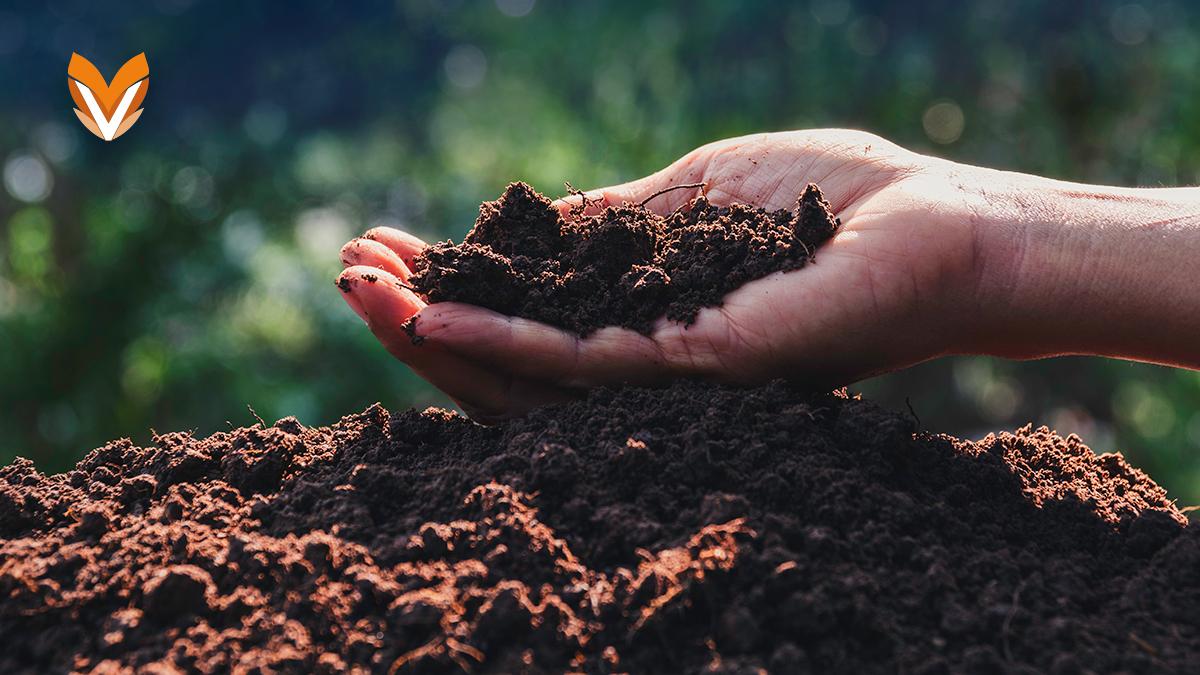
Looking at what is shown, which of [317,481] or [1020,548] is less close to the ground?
[317,481]

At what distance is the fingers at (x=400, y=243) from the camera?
2932 mm

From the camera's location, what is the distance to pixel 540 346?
242 cm

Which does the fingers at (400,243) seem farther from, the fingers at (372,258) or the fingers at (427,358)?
the fingers at (427,358)

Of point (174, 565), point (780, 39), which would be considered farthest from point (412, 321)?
point (780, 39)

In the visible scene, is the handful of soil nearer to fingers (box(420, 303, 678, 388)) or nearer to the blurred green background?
fingers (box(420, 303, 678, 388))

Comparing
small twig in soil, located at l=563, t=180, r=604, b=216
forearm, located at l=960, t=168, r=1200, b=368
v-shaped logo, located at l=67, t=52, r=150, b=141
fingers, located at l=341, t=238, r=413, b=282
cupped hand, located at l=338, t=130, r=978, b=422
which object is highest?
v-shaped logo, located at l=67, t=52, r=150, b=141

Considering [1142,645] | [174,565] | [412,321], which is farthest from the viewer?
[412,321]

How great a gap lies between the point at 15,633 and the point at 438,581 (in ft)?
2.56

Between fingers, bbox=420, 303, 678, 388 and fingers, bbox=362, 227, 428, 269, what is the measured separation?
536 mm

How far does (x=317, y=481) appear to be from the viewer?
6.98ft

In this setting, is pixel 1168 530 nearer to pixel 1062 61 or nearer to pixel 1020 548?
pixel 1020 548

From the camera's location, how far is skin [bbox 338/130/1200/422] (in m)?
2.40

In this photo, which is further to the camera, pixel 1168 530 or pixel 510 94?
pixel 510 94

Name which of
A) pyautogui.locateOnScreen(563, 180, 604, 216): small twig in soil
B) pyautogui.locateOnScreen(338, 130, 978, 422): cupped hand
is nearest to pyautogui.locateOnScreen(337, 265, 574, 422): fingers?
pyautogui.locateOnScreen(338, 130, 978, 422): cupped hand
